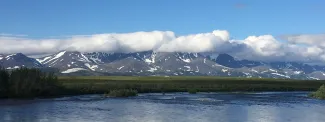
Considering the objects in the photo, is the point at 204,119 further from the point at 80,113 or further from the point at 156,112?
the point at 80,113

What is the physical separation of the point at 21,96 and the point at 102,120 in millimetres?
36552

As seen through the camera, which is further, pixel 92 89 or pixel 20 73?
pixel 92 89

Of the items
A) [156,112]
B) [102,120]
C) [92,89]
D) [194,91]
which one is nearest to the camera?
[102,120]

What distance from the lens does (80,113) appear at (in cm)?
5219

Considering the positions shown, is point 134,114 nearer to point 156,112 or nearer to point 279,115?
point 156,112

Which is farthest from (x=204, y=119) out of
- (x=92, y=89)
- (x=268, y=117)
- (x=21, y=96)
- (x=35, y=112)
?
(x=92, y=89)

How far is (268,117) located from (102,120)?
59.2 feet

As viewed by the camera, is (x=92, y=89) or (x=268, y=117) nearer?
(x=268, y=117)

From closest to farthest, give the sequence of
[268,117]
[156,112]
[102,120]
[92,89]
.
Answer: [102,120] < [268,117] < [156,112] < [92,89]

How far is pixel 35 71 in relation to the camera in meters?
81.8

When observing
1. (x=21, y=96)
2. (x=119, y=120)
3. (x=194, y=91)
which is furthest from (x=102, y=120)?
(x=194, y=91)

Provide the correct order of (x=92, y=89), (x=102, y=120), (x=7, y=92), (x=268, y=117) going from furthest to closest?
(x=92, y=89), (x=7, y=92), (x=268, y=117), (x=102, y=120)

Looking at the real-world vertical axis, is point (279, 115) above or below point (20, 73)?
below

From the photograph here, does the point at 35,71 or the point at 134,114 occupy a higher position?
the point at 35,71
